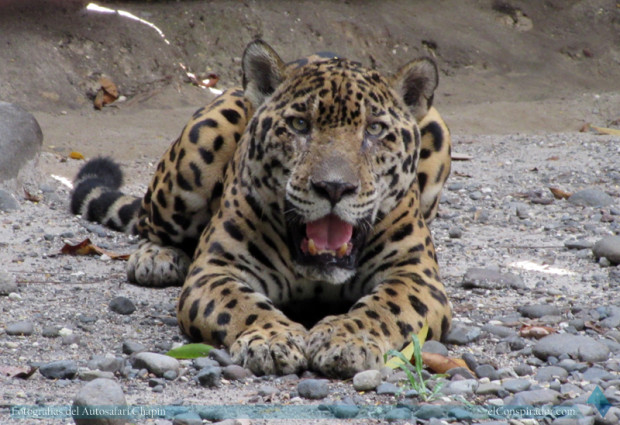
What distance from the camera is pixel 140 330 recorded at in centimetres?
525

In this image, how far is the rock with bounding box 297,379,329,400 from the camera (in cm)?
398

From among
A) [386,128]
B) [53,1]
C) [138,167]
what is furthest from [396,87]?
[53,1]

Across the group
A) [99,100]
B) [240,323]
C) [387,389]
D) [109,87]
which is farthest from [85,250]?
[109,87]

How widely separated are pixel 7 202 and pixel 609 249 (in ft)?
16.6

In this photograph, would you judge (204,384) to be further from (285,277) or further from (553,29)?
(553,29)

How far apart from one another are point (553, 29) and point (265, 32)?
5449mm

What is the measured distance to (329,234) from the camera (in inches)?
195

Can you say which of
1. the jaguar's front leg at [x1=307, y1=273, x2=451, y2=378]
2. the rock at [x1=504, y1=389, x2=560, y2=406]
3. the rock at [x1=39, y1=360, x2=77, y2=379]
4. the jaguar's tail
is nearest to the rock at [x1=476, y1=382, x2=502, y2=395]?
the rock at [x1=504, y1=389, x2=560, y2=406]

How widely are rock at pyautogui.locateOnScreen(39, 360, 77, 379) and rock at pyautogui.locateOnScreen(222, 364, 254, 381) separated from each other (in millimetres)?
662

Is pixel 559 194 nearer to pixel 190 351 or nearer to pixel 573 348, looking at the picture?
pixel 573 348

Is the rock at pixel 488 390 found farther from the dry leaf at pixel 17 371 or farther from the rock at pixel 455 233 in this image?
the rock at pixel 455 233

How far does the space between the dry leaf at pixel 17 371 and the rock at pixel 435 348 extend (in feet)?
6.11

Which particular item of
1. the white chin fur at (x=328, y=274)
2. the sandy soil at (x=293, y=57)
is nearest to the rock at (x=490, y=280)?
the sandy soil at (x=293, y=57)

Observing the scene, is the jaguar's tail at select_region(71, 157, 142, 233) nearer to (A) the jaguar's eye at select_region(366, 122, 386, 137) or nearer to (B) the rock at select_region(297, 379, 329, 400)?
(A) the jaguar's eye at select_region(366, 122, 386, 137)
